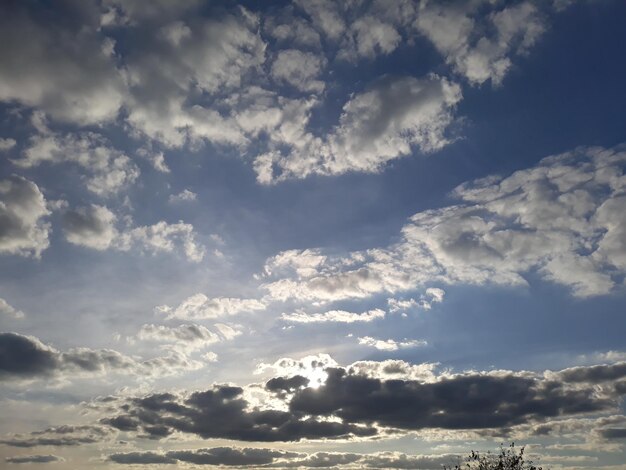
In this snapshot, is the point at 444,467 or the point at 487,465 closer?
the point at 487,465

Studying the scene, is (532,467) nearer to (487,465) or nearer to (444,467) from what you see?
(487,465)

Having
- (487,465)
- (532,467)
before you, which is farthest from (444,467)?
(532,467)

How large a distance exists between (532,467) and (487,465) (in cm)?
868

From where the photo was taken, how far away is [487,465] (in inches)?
3932

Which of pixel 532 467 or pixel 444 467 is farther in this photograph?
pixel 444 467

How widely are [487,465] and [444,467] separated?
1080 cm

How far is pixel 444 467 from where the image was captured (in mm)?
107062

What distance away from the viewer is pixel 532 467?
3794 inches
